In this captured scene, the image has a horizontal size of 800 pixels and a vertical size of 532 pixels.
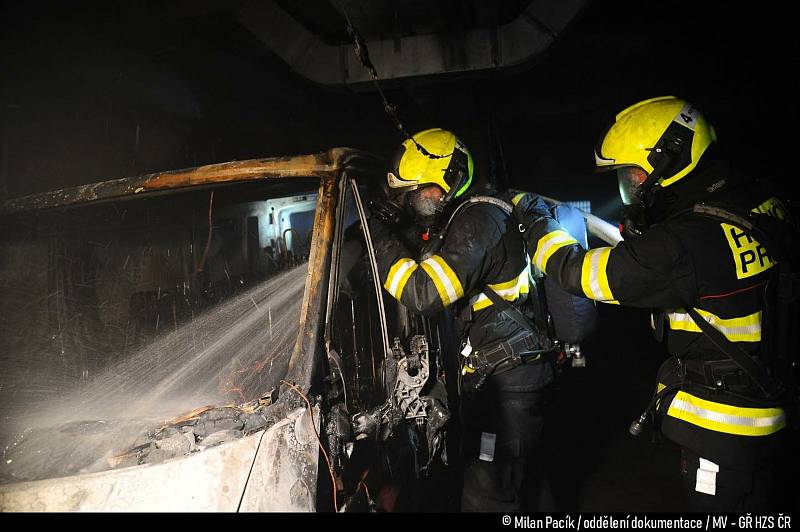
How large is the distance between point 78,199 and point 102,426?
1.47 metres

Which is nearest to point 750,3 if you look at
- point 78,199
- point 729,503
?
point 729,503

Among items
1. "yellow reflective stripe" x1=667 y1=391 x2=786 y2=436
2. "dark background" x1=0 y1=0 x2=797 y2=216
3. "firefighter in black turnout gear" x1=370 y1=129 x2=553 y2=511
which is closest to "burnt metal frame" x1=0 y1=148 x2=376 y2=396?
"firefighter in black turnout gear" x1=370 y1=129 x2=553 y2=511

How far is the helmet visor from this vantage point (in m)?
2.26

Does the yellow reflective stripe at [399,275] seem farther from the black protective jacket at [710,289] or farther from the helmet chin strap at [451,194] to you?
the black protective jacket at [710,289]

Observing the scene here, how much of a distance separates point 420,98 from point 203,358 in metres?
4.46

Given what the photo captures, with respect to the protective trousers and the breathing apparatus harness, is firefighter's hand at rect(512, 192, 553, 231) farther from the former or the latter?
the protective trousers

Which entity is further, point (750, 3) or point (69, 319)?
point (750, 3)

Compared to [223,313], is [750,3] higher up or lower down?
higher up

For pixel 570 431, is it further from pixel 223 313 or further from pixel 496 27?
pixel 496 27

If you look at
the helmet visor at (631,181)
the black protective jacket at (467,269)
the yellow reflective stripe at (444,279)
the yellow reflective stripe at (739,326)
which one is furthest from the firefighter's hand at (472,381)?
the helmet visor at (631,181)

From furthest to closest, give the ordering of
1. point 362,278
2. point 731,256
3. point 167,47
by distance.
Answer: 1. point 167,47
2. point 362,278
3. point 731,256

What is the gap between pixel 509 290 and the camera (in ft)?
8.34

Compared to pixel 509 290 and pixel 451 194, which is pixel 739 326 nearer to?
pixel 509 290

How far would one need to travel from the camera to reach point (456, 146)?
2686 mm
